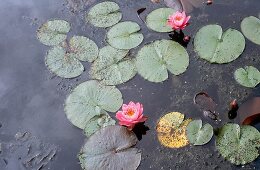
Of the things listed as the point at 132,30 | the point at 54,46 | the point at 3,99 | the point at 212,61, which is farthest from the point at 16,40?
the point at 212,61

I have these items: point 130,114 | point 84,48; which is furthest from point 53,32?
point 130,114

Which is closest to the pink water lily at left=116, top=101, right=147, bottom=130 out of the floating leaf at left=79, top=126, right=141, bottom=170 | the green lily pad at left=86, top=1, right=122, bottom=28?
the floating leaf at left=79, top=126, right=141, bottom=170

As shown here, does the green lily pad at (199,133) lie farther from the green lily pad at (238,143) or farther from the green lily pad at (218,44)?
the green lily pad at (218,44)

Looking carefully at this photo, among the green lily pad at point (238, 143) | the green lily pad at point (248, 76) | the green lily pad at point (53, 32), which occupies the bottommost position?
the green lily pad at point (238, 143)

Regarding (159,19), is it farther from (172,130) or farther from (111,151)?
(111,151)

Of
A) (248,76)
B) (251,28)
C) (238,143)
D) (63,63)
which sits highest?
(63,63)

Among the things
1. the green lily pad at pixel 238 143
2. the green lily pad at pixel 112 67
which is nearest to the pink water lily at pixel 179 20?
the green lily pad at pixel 112 67

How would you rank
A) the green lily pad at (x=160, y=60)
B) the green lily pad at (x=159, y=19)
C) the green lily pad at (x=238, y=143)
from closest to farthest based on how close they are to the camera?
the green lily pad at (x=238, y=143)
the green lily pad at (x=160, y=60)
the green lily pad at (x=159, y=19)
